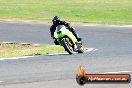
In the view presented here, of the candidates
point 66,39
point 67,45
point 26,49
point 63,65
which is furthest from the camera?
point 26,49

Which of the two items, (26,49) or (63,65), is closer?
(63,65)

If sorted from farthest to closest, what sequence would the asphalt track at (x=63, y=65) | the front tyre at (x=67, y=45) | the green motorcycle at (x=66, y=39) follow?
the green motorcycle at (x=66, y=39) → the front tyre at (x=67, y=45) → the asphalt track at (x=63, y=65)

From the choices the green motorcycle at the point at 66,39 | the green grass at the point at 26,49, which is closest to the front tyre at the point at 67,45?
the green motorcycle at the point at 66,39

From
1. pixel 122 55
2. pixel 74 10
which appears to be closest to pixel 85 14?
pixel 74 10

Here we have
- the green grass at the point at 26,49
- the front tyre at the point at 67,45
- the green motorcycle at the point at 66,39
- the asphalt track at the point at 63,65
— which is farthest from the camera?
the green grass at the point at 26,49

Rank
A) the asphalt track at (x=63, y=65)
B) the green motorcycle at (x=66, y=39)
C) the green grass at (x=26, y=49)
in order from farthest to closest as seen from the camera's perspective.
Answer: the green grass at (x=26, y=49), the green motorcycle at (x=66, y=39), the asphalt track at (x=63, y=65)

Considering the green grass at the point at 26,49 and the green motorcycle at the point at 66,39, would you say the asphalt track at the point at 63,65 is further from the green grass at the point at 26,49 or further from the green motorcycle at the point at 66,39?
the green grass at the point at 26,49

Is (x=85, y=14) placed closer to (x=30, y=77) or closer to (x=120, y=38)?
(x=120, y=38)

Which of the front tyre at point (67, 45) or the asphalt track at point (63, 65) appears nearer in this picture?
the asphalt track at point (63, 65)

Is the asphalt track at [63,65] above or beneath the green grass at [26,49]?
above

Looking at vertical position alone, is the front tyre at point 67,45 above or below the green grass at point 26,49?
above

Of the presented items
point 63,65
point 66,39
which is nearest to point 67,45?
point 66,39

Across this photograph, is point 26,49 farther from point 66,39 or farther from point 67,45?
point 67,45

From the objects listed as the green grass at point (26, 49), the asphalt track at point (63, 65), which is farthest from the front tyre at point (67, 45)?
the green grass at point (26, 49)
